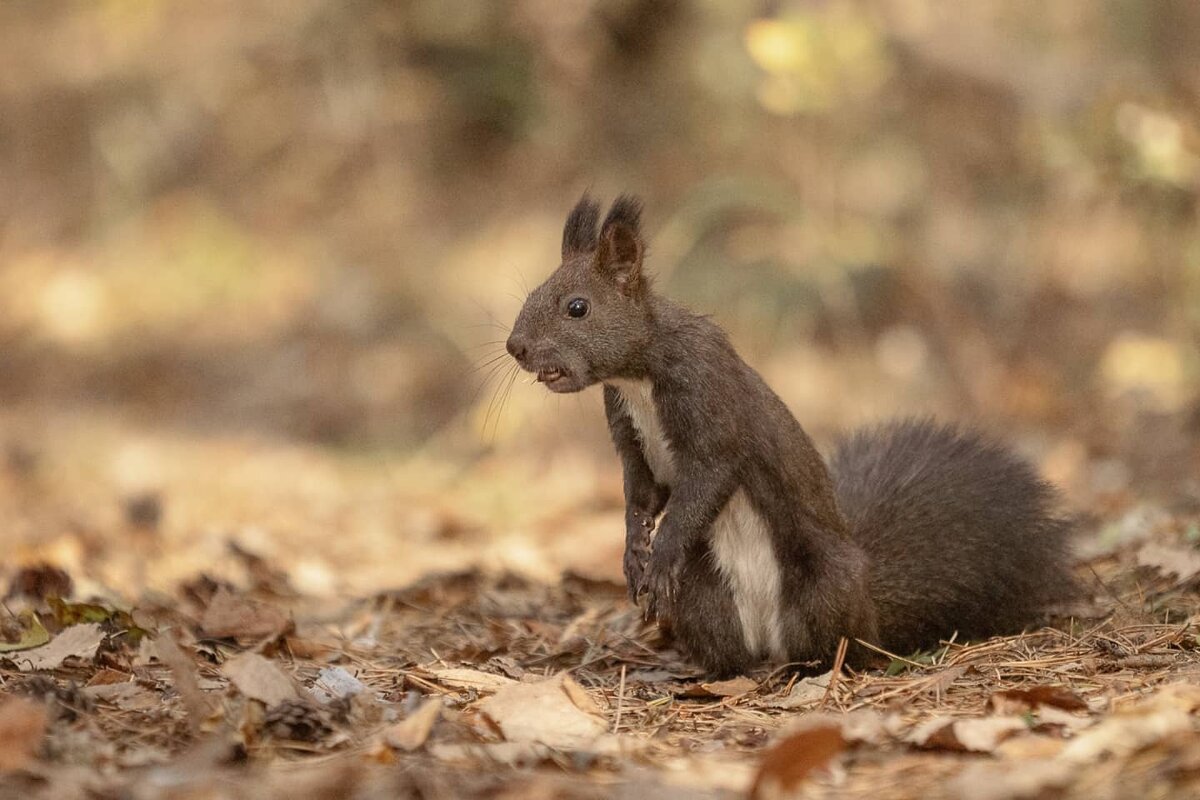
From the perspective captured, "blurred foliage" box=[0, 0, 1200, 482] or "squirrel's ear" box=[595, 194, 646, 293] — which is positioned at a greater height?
"blurred foliage" box=[0, 0, 1200, 482]

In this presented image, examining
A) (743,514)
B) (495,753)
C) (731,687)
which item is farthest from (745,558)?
(495,753)

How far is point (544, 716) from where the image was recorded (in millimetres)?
2566

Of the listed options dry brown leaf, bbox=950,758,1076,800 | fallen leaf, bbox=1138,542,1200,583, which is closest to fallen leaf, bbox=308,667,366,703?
dry brown leaf, bbox=950,758,1076,800

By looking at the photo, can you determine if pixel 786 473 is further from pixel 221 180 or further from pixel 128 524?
pixel 221 180

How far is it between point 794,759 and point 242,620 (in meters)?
1.92

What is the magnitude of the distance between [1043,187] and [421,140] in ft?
13.9

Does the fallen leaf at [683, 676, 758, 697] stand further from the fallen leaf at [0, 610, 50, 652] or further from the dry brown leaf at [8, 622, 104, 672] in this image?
the fallen leaf at [0, 610, 50, 652]

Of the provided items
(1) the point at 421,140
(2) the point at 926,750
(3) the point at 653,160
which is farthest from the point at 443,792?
(1) the point at 421,140

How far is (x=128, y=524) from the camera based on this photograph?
5754 millimetres

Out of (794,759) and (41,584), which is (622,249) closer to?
(794,759)

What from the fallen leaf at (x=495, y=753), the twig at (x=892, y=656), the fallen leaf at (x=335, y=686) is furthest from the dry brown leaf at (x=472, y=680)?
the twig at (x=892, y=656)

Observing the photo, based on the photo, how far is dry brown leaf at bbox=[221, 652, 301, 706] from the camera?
8.11ft

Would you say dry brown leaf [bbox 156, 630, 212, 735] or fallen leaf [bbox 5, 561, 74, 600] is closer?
dry brown leaf [bbox 156, 630, 212, 735]

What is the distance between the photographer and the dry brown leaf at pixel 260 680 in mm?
2471
